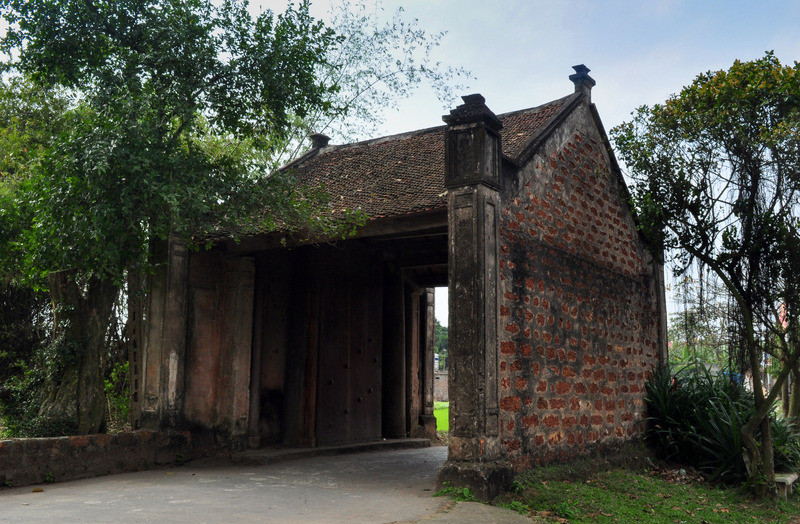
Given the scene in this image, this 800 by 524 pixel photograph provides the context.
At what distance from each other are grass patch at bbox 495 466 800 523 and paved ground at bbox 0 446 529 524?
69 cm

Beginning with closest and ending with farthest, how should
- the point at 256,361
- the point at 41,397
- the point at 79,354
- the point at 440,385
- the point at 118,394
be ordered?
the point at 79,354 < the point at 41,397 < the point at 256,361 < the point at 118,394 < the point at 440,385

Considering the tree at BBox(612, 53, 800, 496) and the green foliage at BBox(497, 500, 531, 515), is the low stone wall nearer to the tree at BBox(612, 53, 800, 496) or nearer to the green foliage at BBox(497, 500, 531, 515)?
the green foliage at BBox(497, 500, 531, 515)

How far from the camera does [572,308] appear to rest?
334 inches

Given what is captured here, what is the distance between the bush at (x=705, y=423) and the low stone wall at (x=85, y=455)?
6.67 m

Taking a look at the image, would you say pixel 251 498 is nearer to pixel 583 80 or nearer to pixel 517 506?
pixel 517 506

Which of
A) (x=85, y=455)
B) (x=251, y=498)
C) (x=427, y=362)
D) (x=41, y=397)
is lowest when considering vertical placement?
(x=251, y=498)

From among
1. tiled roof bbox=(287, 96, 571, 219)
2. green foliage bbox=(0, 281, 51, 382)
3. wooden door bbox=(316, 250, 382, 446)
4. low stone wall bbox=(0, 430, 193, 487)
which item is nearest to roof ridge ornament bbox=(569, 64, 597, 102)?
tiled roof bbox=(287, 96, 571, 219)

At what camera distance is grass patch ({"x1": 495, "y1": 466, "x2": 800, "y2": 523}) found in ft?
21.3

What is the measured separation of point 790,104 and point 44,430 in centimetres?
931

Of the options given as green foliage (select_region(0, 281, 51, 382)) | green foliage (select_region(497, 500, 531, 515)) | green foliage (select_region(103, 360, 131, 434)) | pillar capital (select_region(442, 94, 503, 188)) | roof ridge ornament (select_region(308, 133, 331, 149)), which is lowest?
green foliage (select_region(497, 500, 531, 515))

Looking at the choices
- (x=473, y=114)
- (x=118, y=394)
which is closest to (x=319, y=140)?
(x=118, y=394)

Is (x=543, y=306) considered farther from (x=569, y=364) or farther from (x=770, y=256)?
(x=770, y=256)

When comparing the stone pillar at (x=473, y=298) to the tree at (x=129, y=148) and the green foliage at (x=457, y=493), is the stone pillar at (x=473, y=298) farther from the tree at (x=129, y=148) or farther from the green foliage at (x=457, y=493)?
the tree at (x=129, y=148)

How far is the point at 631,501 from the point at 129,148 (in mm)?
6467
